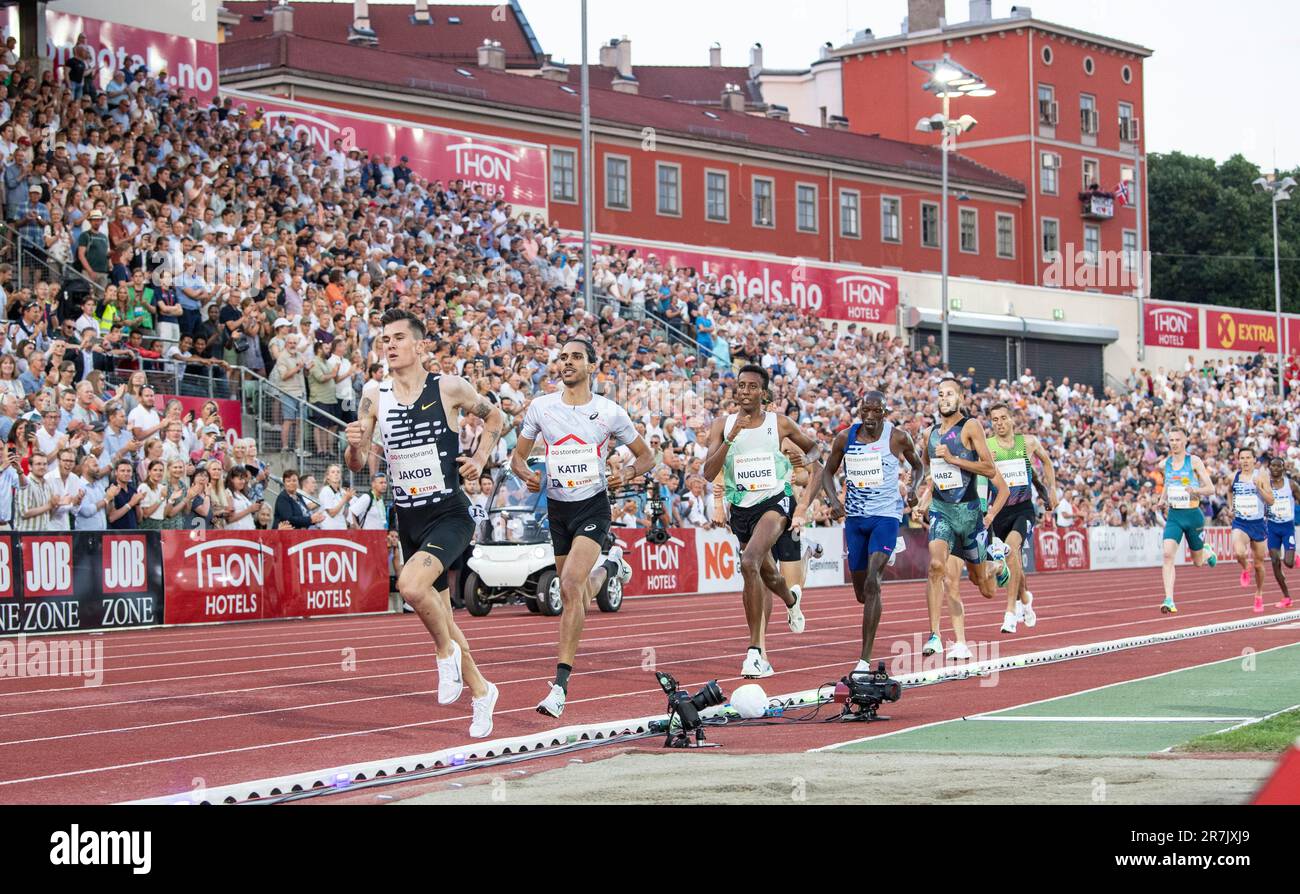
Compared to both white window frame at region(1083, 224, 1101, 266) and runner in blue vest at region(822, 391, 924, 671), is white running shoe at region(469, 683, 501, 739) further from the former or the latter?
white window frame at region(1083, 224, 1101, 266)

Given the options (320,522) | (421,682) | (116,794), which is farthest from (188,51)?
(116,794)

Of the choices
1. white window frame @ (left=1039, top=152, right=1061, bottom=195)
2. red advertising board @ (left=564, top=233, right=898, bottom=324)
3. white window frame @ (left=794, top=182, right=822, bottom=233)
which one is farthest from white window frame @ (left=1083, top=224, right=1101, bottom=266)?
red advertising board @ (left=564, top=233, right=898, bottom=324)

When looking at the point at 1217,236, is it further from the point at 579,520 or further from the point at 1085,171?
A: the point at 579,520

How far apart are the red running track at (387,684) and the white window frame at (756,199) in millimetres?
39876

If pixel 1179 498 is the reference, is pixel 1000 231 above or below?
above

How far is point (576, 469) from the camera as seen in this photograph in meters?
12.3

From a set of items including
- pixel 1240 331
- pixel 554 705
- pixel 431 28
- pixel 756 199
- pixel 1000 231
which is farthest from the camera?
pixel 431 28

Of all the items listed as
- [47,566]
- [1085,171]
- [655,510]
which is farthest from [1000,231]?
[47,566]

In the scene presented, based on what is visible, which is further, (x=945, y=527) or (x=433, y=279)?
(x=433, y=279)

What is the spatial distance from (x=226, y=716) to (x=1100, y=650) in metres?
8.53

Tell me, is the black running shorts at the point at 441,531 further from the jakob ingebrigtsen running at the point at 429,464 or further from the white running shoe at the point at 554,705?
the white running shoe at the point at 554,705

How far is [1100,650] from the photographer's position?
57.5 ft

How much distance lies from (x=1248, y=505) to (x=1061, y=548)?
18.6m
